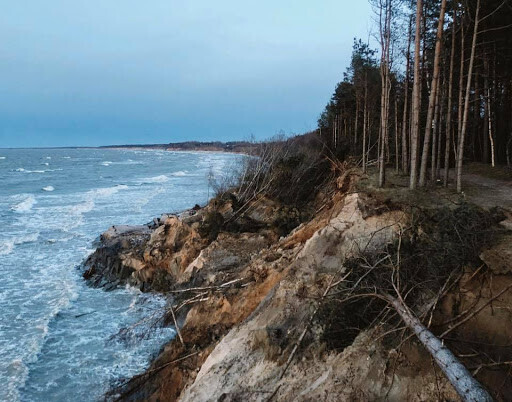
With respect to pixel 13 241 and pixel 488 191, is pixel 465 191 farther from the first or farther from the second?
pixel 13 241

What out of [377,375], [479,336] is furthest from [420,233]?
[377,375]

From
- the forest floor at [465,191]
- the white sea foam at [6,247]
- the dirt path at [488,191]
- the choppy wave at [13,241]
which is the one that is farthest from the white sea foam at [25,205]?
the dirt path at [488,191]

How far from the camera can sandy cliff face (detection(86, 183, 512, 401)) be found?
21.1 feet

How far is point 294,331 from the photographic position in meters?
8.34

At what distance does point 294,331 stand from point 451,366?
3.66 metres

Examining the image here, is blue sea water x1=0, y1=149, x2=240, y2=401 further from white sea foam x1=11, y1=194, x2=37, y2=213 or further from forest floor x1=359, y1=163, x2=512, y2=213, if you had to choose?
forest floor x1=359, y1=163, x2=512, y2=213

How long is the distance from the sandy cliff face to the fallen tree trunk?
0.48 m

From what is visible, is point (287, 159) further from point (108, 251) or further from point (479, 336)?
point (479, 336)

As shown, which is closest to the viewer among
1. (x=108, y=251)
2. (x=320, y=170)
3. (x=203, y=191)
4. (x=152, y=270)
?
(x=152, y=270)

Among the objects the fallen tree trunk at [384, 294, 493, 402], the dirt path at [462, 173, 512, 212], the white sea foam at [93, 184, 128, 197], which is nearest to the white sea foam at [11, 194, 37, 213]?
the white sea foam at [93, 184, 128, 197]

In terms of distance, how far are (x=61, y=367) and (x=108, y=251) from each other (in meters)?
→ 9.89

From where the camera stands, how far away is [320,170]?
24.9 meters

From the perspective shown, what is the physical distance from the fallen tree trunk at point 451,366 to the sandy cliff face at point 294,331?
0.48m

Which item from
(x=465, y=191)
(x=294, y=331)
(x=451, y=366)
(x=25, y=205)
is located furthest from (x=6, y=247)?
(x=451, y=366)
